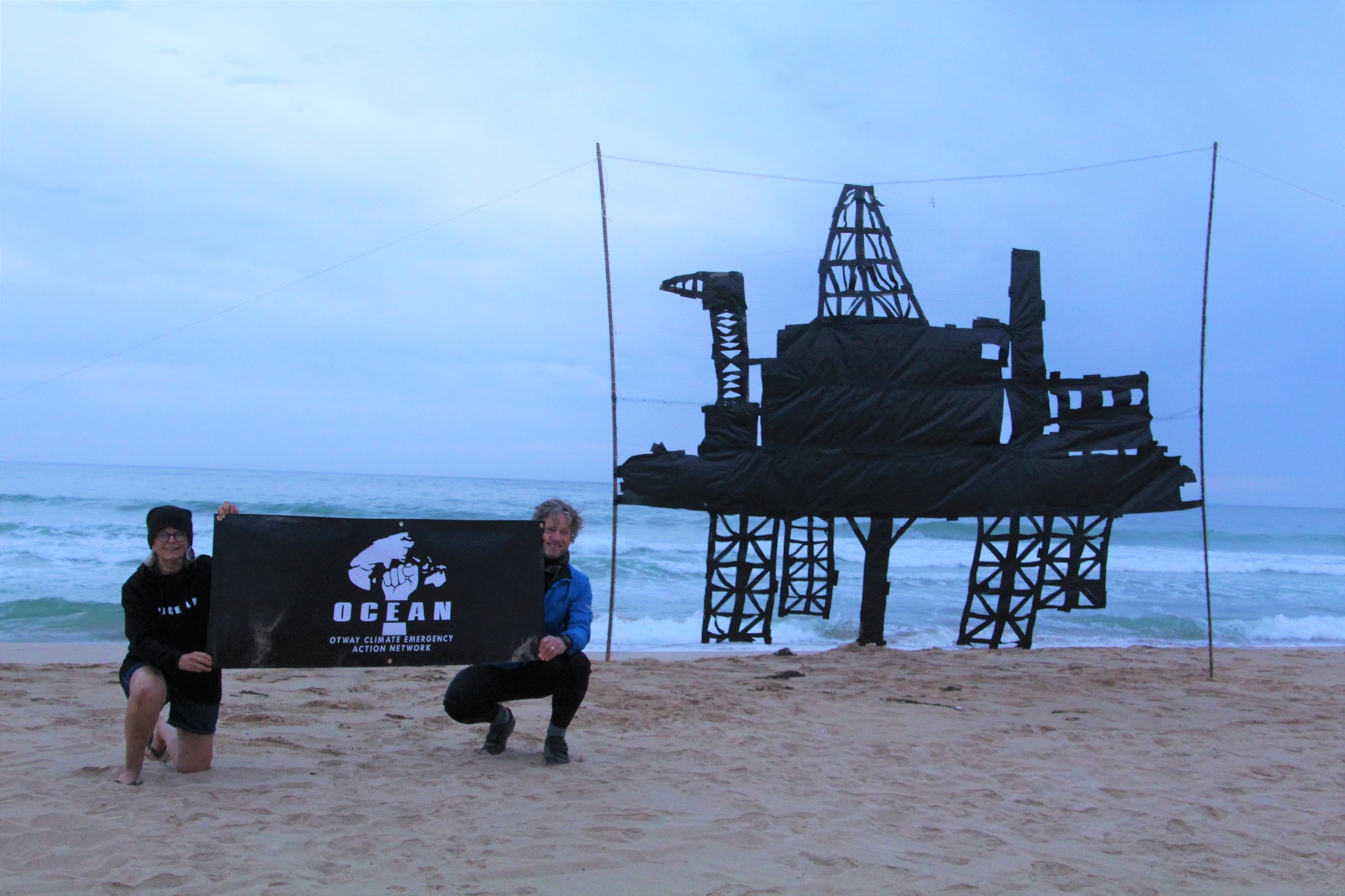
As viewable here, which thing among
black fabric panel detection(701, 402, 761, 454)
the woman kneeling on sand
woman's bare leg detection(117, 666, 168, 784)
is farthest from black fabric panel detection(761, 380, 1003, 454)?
woman's bare leg detection(117, 666, 168, 784)

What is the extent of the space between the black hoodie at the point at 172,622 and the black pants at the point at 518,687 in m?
1.18

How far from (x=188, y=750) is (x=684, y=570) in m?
20.7

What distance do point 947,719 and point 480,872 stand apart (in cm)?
440

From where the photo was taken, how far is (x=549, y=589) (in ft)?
16.5

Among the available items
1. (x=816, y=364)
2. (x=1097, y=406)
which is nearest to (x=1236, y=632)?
(x=1097, y=406)

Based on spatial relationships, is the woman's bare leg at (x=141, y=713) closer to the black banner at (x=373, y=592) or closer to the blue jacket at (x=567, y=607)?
the black banner at (x=373, y=592)

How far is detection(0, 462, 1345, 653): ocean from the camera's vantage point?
15.6m

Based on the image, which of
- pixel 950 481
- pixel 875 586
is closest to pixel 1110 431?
pixel 950 481

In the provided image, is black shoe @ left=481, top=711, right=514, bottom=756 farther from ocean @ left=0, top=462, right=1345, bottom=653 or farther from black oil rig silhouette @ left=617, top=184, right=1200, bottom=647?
ocean @ left=0, top=462, right=1345, bottom=653

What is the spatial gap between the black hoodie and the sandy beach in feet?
1.56

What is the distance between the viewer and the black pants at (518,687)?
506 cm

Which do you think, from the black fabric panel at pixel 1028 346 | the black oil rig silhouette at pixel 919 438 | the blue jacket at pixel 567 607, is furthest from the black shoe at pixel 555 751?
the black fabric panel at pixel 1028 346

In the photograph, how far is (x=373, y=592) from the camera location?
481 centimetres

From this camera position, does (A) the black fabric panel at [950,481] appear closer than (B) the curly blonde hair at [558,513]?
No
